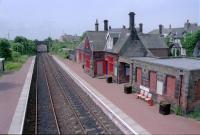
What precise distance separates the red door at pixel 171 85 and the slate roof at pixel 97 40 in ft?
60.5

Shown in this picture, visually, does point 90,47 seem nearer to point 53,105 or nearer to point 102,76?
point 102,76

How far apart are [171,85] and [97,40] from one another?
20450 millimetres

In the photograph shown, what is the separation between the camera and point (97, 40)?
3809cm

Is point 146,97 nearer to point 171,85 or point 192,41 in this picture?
point 171,85

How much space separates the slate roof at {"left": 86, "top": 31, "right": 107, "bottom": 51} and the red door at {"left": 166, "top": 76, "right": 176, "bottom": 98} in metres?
18.4

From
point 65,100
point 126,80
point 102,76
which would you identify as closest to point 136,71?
point 126,80

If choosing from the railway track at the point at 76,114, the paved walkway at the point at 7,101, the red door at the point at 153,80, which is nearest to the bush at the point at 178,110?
the red door at the point at 153,80

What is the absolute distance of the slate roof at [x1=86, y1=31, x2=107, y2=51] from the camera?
37000 mm

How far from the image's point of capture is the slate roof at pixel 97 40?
3700 centimetres

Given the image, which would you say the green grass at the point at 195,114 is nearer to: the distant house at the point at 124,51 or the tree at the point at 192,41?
the distant house at the point at 124,51

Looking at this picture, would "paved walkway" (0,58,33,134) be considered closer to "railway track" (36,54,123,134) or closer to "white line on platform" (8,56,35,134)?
"white line on platform" (8,56,35,134)

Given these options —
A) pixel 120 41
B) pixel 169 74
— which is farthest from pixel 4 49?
pixel 169 74

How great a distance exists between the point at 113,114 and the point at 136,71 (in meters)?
9.31

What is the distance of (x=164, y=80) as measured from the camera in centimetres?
2039
